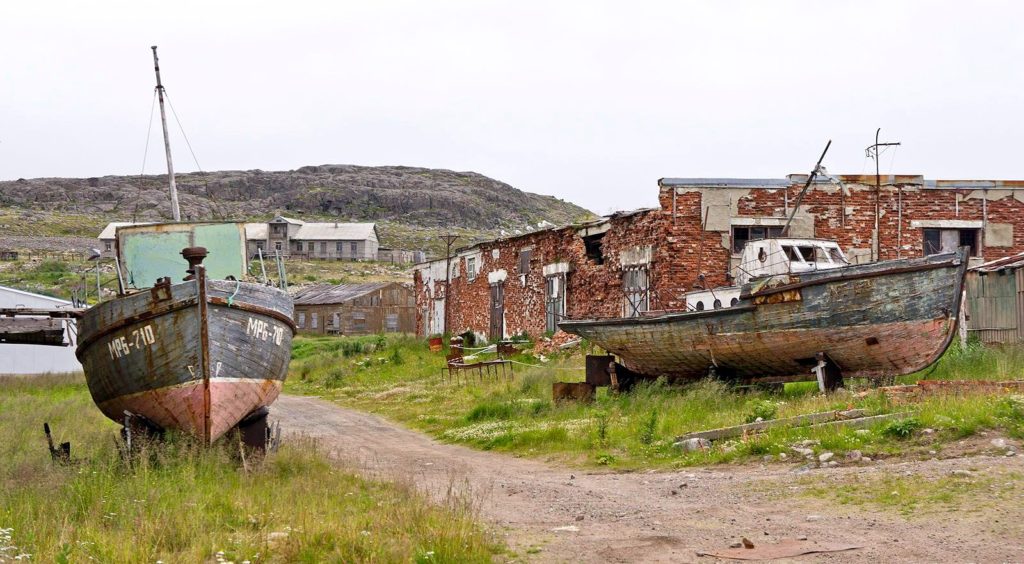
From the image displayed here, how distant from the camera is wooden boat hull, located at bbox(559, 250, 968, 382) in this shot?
1426 cm

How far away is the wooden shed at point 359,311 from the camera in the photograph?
5891cm

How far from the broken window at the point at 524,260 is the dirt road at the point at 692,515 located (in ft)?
60.0

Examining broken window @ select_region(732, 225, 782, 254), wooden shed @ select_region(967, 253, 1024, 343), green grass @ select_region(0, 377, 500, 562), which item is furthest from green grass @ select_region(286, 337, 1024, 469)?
broken window @ select_region(732, 225, 782, 254)

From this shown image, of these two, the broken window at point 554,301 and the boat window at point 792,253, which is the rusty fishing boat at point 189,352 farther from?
the broken window at point 554,301

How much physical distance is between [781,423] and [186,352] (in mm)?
6950

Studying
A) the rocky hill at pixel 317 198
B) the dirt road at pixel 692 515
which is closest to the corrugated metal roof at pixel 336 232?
the rocky hill at pixel 317 198

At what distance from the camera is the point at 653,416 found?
13.2 meters

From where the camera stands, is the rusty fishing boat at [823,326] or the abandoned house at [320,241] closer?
the rusty fishing boat at [823,326]

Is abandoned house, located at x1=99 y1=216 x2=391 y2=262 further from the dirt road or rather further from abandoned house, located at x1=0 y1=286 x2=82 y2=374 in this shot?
the dirt road

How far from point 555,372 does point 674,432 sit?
7.43 m

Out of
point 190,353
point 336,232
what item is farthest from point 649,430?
point 336,232

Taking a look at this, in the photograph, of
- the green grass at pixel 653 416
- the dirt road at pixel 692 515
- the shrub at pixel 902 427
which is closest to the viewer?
the dirt road at pixel 692 515

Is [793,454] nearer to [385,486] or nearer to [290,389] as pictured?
[385,486]

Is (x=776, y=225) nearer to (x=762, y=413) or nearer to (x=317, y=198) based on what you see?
(x=762, y=413)
